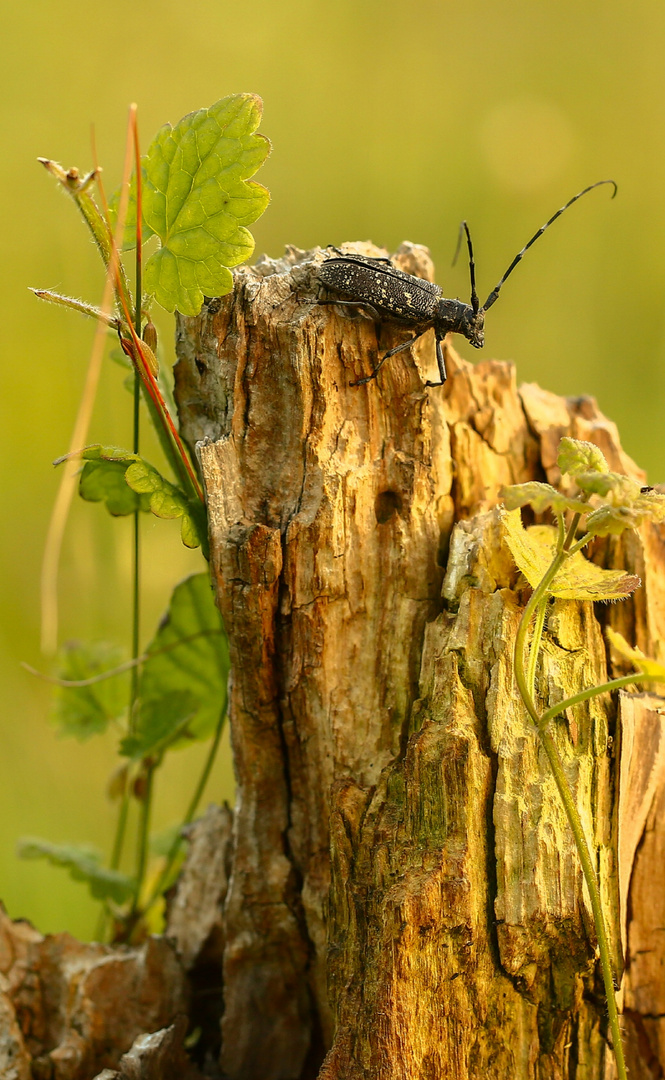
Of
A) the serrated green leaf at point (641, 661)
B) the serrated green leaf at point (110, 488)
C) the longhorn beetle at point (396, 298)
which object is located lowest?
the serrated green leaf at point (641, 661)

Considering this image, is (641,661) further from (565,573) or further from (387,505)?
(387,505)

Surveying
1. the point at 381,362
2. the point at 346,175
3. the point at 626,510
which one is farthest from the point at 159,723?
the point at 346,175

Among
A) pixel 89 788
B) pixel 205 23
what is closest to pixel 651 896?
pixel 89 788

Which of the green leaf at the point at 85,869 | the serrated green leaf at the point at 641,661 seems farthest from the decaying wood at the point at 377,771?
the serrated green leaf at the point at 641,661

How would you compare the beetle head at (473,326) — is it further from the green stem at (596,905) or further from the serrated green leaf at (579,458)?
the green stem at (596,905)

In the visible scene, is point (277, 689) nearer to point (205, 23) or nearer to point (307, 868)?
point (307, 868)

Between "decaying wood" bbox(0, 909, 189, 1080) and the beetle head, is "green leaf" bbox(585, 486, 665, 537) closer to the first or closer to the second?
the beetle head

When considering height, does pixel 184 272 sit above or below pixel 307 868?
above
